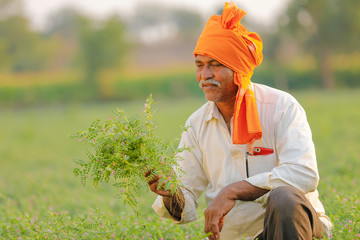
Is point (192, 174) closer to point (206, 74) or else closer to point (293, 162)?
point (206, 74)

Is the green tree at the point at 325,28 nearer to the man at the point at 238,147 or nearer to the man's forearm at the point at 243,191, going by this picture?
the man at the point at 238,147

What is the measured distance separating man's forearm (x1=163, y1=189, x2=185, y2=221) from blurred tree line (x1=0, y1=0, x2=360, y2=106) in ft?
141

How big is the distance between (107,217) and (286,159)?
192 cm

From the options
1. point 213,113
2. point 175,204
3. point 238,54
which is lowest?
point 175,204

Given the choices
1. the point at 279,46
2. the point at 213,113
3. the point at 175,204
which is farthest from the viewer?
the point at 279,46

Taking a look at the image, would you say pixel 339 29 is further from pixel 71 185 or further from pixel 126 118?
pixel 126 118

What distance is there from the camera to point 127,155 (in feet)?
10.7

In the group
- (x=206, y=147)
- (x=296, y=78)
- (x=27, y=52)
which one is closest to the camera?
(x=206, y=147)

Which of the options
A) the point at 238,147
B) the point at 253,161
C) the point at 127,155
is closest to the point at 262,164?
the point at 253,161

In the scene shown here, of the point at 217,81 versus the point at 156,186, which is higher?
the point at 217,81

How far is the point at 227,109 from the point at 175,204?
32.7 inches

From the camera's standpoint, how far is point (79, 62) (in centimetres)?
5097

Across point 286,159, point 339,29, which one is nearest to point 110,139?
point 286,159

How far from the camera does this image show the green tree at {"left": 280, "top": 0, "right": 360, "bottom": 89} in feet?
146
